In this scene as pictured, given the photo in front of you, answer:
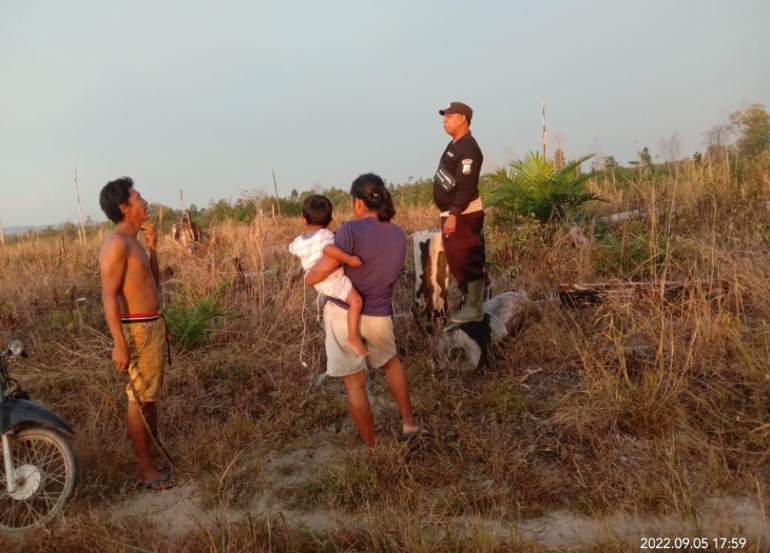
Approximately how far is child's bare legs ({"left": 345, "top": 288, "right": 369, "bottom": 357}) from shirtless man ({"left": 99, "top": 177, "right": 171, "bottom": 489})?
1.24m

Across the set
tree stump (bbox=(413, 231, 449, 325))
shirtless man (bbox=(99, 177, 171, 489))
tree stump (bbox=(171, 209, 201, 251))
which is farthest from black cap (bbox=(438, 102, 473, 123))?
tree stump (bbox=(171, 209, 201, 251))

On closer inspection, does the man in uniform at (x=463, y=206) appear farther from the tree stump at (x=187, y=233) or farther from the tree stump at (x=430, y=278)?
the tree stump at (x=187, y=233)

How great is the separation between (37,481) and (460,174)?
359cm

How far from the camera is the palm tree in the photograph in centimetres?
787

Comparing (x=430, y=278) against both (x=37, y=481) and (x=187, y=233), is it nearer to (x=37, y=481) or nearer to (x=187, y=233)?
(x=37, y=481)

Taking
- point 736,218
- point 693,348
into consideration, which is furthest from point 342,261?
point 736,218

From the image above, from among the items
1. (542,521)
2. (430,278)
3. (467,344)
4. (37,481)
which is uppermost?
(430,278)

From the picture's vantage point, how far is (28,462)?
11.5ft

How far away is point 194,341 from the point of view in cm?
594

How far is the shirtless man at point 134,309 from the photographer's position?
3.43 meters

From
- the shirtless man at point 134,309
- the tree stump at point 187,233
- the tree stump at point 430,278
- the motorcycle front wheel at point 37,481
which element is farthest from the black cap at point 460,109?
the tree stump at point 187,233

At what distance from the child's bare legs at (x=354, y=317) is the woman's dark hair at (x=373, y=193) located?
50 cm

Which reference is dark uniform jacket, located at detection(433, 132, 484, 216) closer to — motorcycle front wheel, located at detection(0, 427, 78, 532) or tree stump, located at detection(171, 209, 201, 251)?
motorcycle front wheel, located at detection(0, 427, 78, 532)

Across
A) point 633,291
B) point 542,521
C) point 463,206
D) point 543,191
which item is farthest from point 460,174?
point 543,191
